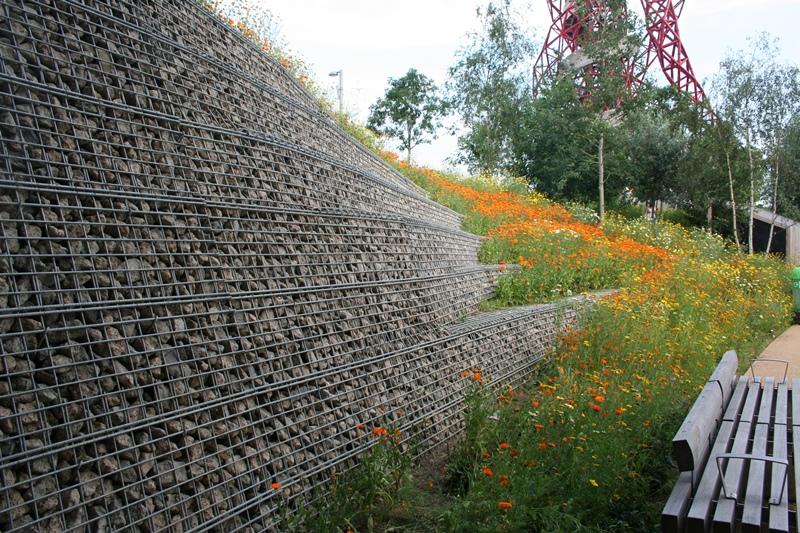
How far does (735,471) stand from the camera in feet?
10.6

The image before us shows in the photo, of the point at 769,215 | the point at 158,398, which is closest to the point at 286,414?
the point at 158,398

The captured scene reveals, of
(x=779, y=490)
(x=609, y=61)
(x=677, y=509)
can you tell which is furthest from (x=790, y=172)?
(x=677, y=509)

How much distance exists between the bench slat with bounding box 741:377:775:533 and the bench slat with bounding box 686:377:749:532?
138mm

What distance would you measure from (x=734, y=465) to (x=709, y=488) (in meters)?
0.36

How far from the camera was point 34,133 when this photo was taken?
117 inches

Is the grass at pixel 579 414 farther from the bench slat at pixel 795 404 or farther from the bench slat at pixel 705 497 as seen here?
the bench slat at pixel 795 404

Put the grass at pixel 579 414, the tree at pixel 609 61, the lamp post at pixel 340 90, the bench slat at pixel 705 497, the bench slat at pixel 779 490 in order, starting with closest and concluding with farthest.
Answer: the bench slat at pixel 779 490 < the bench slat at pixel 705 497 < the grass at pixel 579 414 < the lamp post at pixel 340 90 < the tree at pixel 609 61

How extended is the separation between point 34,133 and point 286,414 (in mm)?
1878

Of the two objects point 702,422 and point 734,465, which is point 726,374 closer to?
point 702,422

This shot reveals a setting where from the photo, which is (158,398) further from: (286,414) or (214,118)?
(214,118)

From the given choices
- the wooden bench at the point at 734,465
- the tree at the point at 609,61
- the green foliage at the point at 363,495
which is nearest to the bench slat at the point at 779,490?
the wooden bench at the point at 734,465

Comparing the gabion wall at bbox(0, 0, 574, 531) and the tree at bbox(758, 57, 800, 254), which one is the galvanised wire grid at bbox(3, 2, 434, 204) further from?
the tree at bbox(758, 57, 800, 254)

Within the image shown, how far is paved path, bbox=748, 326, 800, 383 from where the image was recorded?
6849mm

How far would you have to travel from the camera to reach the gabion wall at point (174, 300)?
2500mm
